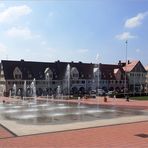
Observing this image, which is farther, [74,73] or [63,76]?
[74,73]

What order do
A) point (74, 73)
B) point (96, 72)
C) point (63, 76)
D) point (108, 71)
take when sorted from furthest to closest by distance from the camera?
point (108, 71) → point (96, 72) → point (74, 73) → point (63, 76)

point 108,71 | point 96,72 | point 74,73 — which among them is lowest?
point 74,73

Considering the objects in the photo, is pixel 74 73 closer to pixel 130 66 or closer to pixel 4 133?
pixel 130 66

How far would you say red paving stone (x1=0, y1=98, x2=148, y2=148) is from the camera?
48.2ft

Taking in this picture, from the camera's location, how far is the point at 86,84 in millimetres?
89562

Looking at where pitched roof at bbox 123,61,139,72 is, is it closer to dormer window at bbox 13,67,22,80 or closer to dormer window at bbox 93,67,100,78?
dormer window at bbox 93,67,100,78

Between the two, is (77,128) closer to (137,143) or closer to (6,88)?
(137,143)

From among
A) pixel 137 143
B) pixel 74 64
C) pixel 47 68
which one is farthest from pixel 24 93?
pixel 137 143

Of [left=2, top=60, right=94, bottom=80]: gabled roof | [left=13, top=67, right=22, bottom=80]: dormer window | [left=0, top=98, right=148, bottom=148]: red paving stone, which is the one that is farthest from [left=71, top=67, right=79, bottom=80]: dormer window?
[left=0, top=98, right=148, bottom=148]: red paving stone

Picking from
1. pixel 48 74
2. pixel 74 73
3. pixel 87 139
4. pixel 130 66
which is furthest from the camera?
pixel 130 66

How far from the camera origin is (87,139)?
16047mm

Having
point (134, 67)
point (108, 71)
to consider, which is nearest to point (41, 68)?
point (108, 71)

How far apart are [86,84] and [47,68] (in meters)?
12.0

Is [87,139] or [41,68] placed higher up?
[41,68]
